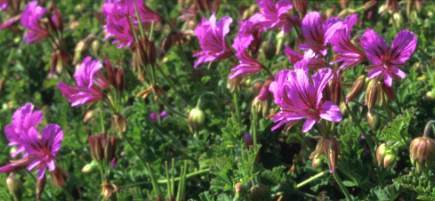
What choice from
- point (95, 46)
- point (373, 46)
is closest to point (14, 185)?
point (95, 46)

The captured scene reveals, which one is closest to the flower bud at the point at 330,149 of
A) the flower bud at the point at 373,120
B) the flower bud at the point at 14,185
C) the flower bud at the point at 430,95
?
the flower bud at the point at 373,120

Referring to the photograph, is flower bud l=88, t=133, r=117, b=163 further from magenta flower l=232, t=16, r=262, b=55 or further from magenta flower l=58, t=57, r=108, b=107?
magenta flower l=232, t=16, r=262, b=55

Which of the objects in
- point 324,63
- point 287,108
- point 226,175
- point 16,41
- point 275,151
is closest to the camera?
point 287,108

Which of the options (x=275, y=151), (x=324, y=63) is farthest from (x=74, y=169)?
(x=324, y=63)

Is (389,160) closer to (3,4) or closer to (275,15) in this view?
(275,15)

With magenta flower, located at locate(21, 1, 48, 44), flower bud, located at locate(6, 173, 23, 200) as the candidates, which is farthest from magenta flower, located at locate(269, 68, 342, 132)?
magenta flower, located at locate(21, 1, 48, 44)

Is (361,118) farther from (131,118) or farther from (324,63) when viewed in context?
(131,118)
